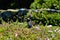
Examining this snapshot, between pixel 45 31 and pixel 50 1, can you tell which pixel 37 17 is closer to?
pixel 50 1

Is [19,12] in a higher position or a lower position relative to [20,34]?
lower

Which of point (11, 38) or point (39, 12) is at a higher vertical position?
point (11, 38)

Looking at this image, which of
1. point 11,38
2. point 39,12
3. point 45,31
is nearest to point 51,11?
point 39,12

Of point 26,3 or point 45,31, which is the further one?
point 26,3

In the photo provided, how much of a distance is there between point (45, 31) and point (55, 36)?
0.32 meters

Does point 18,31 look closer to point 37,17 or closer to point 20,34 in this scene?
point 20,34

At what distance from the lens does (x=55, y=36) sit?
210 inches

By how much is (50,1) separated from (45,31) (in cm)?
447

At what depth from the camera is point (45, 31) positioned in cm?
558

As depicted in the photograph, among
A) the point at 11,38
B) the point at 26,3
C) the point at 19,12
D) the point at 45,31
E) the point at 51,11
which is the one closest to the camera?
the point at 11,38

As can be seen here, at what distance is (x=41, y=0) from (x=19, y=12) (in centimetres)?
110

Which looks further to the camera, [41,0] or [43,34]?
[41,0]

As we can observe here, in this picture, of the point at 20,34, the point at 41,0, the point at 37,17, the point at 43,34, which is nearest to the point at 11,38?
the point at 20,34

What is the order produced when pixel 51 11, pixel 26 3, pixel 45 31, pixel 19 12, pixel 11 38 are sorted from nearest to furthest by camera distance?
1. pixel 11 38
2. pixel 45 31
3. pixel 51 11
4. pixel 19 12
5. pixel 26 3
